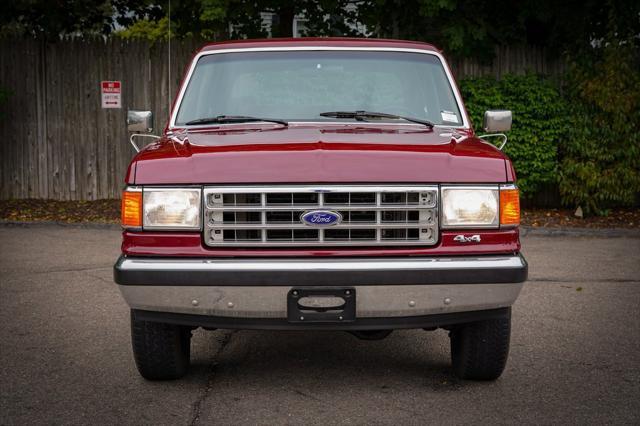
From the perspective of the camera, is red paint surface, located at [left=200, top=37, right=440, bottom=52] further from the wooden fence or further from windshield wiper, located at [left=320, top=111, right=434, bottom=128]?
the wooden fence

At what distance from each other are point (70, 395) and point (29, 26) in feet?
41.6

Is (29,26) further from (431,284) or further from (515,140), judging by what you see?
(431,284)

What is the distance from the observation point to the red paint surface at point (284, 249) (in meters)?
4.55

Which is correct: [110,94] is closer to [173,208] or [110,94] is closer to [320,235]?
[173,208]

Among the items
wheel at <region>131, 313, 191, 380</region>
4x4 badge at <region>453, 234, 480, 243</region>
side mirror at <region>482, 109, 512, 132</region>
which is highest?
side mirror at <region>482, 109, 512, 132</region>

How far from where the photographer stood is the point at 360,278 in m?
4.45

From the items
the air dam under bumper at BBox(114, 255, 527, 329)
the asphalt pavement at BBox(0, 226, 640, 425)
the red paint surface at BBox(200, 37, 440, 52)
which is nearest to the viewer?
the air dam under bumper at BBox(114, 255, 527, 329)

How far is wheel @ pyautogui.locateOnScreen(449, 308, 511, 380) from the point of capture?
16.5 ft

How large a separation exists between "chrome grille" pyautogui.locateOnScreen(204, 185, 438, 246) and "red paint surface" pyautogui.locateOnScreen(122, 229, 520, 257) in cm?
3

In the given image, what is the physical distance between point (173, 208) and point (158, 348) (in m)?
0.90

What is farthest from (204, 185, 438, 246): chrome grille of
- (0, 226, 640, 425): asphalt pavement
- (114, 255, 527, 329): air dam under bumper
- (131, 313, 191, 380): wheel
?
(0, 226, 640, 425): asphalt pavement

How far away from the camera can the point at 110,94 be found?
15.3 metres

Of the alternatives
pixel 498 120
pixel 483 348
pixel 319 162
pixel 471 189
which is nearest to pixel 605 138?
pixel 498 120

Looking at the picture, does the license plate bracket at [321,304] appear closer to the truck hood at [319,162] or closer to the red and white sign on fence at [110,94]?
the truck hood at [319,162]
